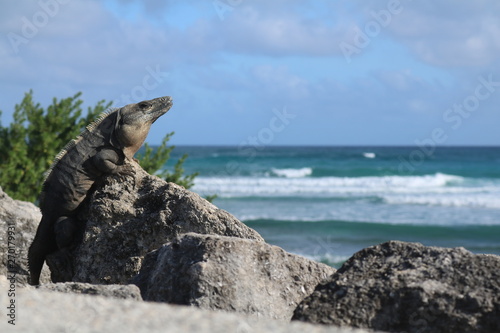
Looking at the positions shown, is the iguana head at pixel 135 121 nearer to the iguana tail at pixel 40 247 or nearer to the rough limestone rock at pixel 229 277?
the iguana tail at pixel 40 247

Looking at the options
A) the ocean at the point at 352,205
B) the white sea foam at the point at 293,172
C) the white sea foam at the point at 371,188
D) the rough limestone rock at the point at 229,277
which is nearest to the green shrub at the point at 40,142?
the ocean at the point at 352,205

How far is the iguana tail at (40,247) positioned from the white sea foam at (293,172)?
33.0 meters

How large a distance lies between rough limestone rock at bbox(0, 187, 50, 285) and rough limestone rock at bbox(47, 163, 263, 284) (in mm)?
1025

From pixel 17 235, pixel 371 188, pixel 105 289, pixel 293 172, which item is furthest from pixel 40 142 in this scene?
pixel 293 172

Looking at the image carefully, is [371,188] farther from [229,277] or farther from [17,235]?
[229,277]

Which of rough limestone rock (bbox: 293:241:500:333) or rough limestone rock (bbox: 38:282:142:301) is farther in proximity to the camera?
rough limestone rock (bbox: 38:282:142:301)

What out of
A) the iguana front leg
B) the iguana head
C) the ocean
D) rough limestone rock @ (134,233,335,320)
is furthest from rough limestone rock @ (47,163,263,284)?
the ocean

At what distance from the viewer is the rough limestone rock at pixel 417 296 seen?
3244 millimetres

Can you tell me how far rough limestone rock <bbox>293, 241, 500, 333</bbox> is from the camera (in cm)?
324

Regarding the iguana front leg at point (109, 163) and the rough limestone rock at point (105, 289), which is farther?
the iguana front leg at point (109, 163)

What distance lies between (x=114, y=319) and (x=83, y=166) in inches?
126

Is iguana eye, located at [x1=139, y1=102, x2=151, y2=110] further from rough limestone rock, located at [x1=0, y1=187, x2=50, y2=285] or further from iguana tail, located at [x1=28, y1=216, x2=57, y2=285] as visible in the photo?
rough limestone rock, located at [x1=0, y1=187, x2=50, y2=285]

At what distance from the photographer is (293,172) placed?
4003cm

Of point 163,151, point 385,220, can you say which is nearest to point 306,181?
point 385,220
